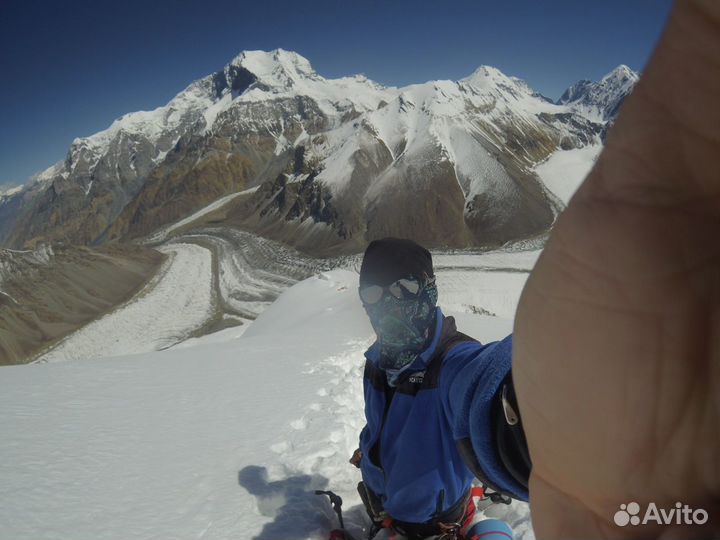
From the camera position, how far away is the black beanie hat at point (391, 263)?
2455mm

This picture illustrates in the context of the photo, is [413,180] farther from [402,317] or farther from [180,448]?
[402,317]

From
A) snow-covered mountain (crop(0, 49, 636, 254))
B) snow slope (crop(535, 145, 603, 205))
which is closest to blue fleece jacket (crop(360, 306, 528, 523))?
snow-covered mountain (crop(0, 49, 636, 254))

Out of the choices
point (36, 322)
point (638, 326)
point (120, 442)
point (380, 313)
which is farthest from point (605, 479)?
point (36, 322)

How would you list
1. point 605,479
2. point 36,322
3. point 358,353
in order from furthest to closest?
point 36,322
point 358,353
point 605,479

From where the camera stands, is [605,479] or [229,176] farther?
[229,176]

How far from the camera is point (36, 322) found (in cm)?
3900

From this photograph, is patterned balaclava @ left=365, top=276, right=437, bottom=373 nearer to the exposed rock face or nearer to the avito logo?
the avito logo

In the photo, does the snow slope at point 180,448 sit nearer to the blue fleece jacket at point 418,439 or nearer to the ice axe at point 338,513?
the ice axe at point 338,513

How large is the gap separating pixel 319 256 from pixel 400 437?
50.3 metres

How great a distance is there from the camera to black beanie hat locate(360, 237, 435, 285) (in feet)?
8.05

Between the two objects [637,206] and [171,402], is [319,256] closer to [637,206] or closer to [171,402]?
[171,402]

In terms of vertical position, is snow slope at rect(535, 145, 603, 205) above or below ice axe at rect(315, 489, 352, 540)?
above

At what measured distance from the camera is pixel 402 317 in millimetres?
2432

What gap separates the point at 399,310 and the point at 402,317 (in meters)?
0.05
